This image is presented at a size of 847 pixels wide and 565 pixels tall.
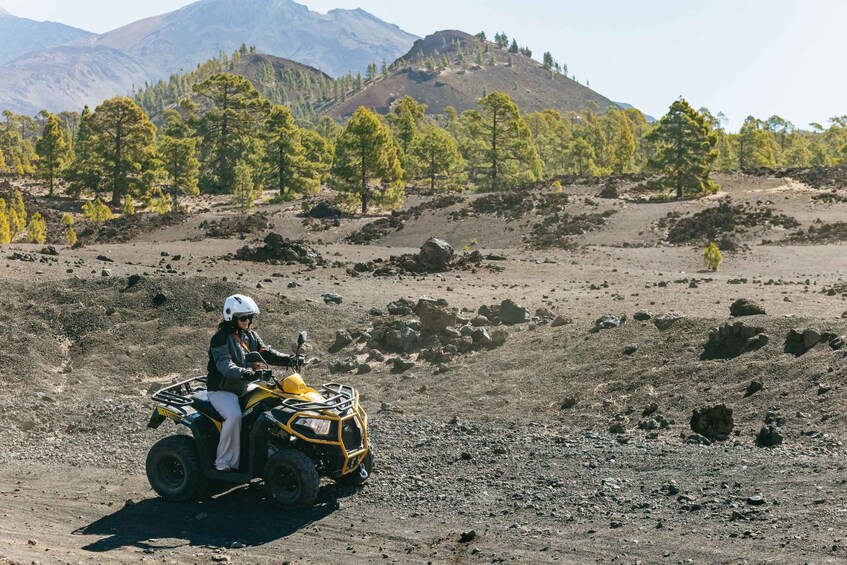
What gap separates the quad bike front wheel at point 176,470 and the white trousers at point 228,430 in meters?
0.31

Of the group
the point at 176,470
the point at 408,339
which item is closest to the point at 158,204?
the point at 408,339

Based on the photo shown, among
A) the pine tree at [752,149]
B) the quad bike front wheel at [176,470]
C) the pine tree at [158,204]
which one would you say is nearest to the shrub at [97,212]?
the pine tree at [158,204]

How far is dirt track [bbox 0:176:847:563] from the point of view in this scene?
8.98m

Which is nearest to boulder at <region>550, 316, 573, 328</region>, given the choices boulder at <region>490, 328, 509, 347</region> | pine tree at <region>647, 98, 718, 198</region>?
boulder at <region>490, 328, 509, 347</region>

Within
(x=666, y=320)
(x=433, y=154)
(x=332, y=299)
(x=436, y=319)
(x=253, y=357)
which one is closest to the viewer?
(x=253, y=357)

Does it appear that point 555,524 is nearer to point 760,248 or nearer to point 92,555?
point 92,555

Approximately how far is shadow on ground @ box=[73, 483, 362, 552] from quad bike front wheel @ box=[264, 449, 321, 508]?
6.8 inches

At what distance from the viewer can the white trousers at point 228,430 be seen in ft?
33.6

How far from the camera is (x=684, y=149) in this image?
200 feet

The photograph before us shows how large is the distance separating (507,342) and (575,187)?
147 feet

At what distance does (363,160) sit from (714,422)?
5101cm

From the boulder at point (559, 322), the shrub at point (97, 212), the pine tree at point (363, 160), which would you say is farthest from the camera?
the pine tree at point (363, 160)

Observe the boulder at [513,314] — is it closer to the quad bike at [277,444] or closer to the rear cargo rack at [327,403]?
the quad bike at [277,444]

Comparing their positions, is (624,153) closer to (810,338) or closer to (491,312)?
(491,312)
